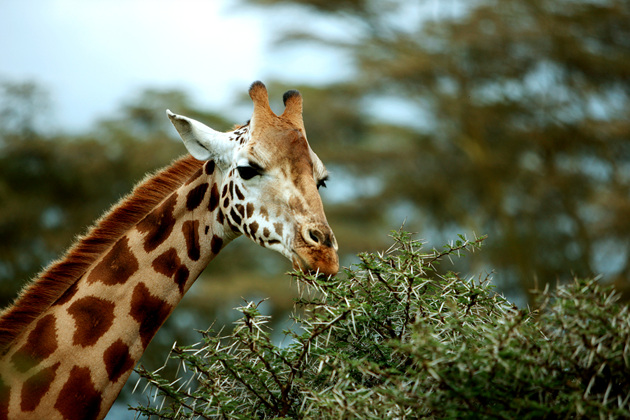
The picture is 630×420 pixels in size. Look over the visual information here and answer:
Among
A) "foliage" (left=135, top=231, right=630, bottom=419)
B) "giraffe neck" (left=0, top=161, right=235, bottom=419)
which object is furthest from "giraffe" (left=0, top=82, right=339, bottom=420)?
"foliage" (left=135, top=231, right=630, bottom=419)

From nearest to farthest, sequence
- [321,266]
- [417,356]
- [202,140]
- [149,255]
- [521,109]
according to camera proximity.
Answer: [417,356] → [321,266] → [149,255] → [202,140] → [521,109]

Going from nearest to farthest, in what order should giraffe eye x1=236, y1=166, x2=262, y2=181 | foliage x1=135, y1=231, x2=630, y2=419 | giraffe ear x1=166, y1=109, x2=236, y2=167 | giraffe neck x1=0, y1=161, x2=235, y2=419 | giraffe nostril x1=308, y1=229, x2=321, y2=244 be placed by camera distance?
1. foliage x1=135, y1=231, x2=630, y2=419
2. giraffe neck x1=0, y1=161, x2=235, y2=419
3. giraffe nostril x1=308, y1=229, x2=321, y2=244
4. giraffe eye x1=236, y1=166, x2=262, y2=181
5. giraffe ear x1=166, y1=109, x2=236, y2=167

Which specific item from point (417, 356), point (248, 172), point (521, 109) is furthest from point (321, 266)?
point (521, 109)

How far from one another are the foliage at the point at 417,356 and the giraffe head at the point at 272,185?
42 centimetres

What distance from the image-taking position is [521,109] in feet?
78.3

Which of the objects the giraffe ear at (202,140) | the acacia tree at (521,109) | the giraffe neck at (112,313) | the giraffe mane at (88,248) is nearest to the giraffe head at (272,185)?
the giraffe ear at (202,140)

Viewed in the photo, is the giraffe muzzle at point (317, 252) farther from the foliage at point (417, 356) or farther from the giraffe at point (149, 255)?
the foliage at point (417, 356)

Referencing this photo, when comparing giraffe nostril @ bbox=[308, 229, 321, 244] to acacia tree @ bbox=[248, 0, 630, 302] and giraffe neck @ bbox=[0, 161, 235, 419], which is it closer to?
giraffe neck @ bbox=[0, 161, 235, 419]

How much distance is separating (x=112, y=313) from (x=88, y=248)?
1.83ft

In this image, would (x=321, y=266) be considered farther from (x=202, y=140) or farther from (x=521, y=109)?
(x=521, y=109)

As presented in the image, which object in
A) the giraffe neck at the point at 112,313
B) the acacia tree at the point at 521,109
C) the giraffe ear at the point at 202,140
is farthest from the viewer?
the acacia tree at the point at 521,109

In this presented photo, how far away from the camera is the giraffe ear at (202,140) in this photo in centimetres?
504

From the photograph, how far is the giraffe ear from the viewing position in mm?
5039

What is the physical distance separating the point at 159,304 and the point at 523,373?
7.88 ft
